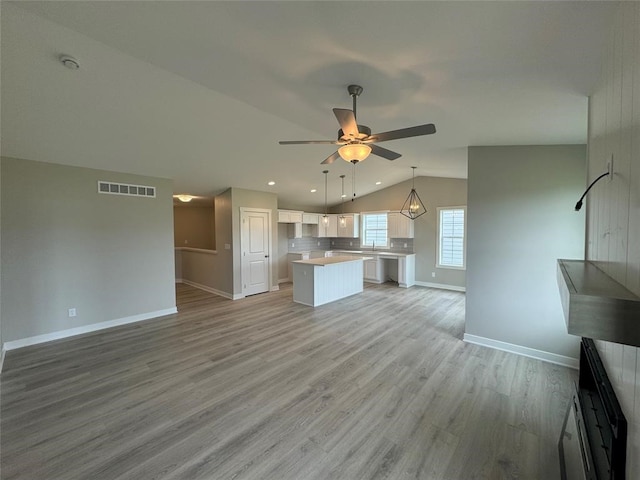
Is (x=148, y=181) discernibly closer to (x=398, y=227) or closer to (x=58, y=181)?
(x=58, y=181)

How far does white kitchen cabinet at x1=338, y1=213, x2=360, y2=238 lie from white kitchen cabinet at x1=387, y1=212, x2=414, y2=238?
3.48 feet

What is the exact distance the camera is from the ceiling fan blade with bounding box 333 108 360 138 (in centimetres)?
194

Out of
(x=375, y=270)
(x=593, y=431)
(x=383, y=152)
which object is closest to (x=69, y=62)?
(x=383, y=152)

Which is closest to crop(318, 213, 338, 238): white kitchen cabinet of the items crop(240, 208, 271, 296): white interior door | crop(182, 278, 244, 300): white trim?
crop(240, 208, 271, 296): white interior door

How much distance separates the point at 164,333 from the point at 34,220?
236 cm

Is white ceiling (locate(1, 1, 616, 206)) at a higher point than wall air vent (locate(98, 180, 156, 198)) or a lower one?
higher

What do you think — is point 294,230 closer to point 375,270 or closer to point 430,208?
point 375,270

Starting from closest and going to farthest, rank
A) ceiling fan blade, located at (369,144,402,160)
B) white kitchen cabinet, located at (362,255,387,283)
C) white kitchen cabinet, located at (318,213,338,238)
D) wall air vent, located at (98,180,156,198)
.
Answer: ceiling fan blade, located at (369,144,402,160)
wall air vent, located at (98,180,156,198)
white kitchen cabinet, located at (362,255,387,283)
white kitchen cabinet, located at (318,213,338,238)

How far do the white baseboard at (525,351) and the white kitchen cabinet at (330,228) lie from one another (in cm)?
548

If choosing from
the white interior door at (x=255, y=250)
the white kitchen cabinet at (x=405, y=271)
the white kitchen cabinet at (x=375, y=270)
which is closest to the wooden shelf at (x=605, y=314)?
the white interior door at (x=255, y=250)

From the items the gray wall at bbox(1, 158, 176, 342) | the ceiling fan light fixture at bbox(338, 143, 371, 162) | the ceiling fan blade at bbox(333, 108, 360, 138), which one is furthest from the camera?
the gray wall at bbox(1, 158, 176, 342)

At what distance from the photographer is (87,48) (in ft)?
6.80

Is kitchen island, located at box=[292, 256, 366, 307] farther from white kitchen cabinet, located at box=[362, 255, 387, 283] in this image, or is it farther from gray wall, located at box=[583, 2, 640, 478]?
gray wall, located at box=[583, 2, 640, 478]

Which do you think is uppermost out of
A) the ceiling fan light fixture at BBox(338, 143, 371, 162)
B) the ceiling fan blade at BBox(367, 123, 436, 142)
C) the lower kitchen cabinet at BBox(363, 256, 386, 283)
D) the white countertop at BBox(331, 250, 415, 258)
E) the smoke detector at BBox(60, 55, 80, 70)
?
the smoke detector at BBox(60, 55, 80, 70)
